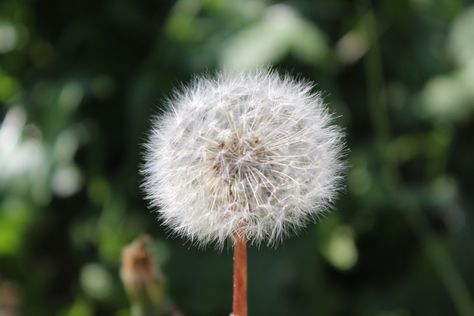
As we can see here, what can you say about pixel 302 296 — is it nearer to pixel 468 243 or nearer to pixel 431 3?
pixel 468 243

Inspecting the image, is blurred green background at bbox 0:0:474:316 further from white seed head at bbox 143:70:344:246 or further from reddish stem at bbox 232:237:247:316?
reddish stem at bbox 232:237:247:316

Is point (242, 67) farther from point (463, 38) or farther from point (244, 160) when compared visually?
point (244, 160)

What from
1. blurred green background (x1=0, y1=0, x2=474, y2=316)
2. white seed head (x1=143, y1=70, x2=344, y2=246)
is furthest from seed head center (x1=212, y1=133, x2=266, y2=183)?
blurred green background (x1=0, y1=0, x2=474, y2=316)

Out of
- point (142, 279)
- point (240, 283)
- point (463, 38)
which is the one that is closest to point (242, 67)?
point (463, 38)

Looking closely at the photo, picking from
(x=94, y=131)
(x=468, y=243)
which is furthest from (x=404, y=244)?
(x=94, y=131)

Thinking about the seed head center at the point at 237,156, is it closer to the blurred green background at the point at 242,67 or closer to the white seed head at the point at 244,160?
the white seed head at the point at 244,160

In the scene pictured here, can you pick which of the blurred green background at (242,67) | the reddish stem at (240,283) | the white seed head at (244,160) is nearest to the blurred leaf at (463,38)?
the blurred green background at (242,67)
